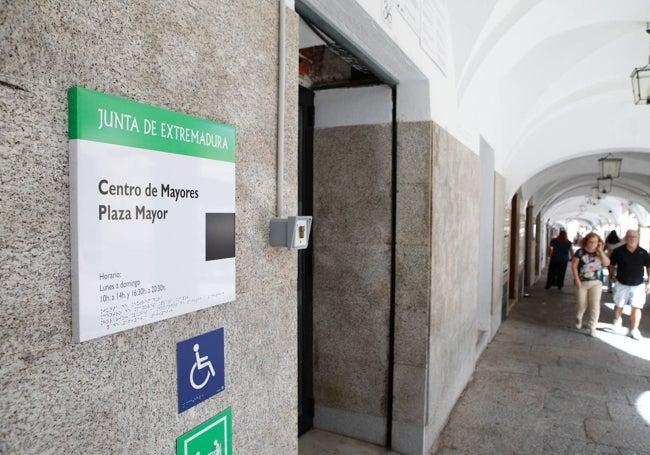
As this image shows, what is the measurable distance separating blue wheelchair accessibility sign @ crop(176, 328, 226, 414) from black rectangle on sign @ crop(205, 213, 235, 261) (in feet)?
0.85

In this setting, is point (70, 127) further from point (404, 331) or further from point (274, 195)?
point (404, 331)

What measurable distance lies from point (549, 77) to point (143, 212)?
7.01 metres

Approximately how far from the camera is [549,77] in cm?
668

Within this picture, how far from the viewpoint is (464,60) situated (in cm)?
412

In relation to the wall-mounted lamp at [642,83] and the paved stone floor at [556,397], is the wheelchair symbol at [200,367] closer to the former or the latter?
the paved stone floor at [556,397]

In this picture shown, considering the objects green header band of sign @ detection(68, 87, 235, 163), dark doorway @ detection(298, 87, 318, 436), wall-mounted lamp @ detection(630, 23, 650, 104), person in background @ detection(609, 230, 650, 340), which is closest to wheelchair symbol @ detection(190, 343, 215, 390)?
green header band of sign @ detection(68, 87, 235, 163)

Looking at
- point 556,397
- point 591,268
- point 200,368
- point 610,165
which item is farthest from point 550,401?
point 610,165

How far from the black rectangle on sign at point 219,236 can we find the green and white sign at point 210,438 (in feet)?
1.77

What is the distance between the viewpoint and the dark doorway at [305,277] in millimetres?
3832

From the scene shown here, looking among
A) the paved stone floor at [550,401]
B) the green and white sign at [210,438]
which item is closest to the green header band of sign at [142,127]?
the green and white sign at [210,438]

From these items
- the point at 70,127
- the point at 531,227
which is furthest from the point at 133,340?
the point at 531,227

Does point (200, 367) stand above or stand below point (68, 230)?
below

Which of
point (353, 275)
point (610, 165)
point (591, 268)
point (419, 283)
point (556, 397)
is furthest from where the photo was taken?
point (610, 165)

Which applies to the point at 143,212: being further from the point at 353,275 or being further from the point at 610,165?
the point at 610,165
